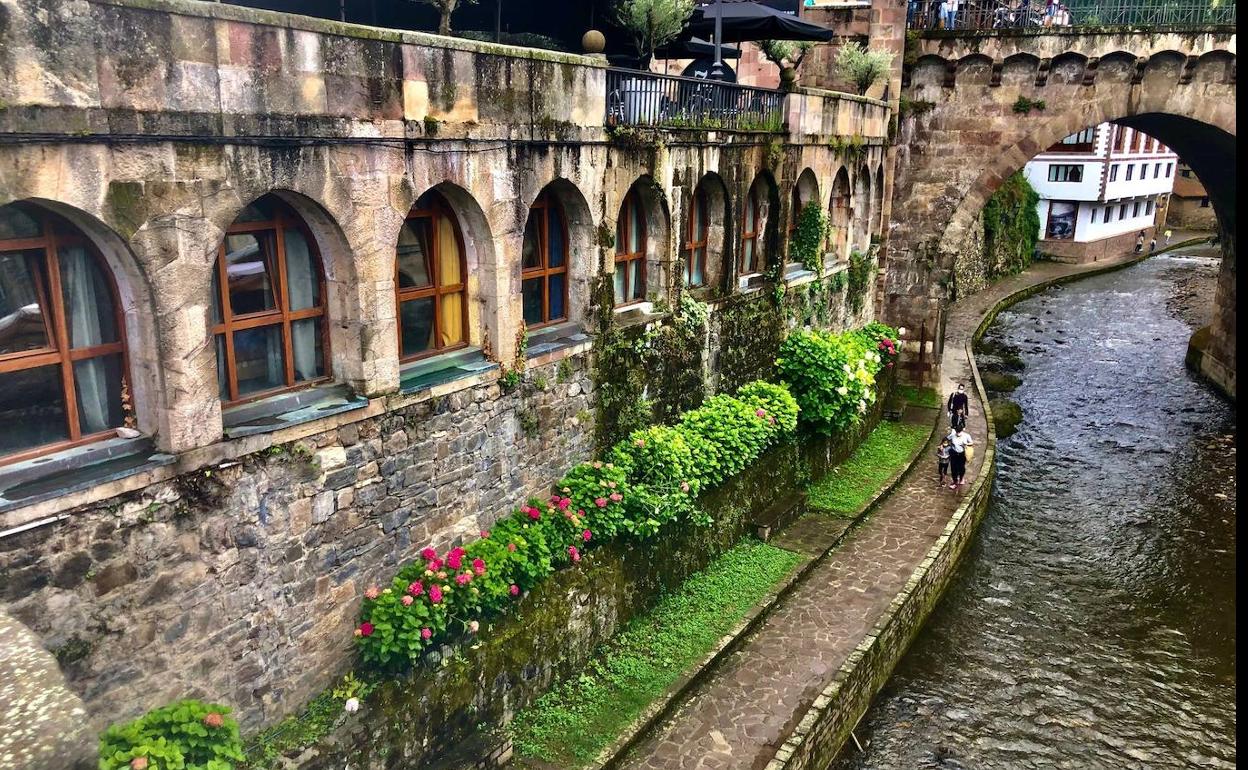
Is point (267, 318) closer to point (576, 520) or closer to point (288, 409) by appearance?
point (288, 409)

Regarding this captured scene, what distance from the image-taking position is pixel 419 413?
28.1 feet

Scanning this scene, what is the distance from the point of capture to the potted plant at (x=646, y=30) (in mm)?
11117

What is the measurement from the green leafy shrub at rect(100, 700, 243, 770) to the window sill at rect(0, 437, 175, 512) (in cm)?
172

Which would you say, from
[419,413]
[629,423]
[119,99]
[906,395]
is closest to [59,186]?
[119,99]

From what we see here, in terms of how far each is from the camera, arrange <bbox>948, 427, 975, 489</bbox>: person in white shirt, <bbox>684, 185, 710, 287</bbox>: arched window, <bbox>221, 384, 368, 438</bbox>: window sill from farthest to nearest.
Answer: <bbox>948, 427, 975, 489</bbox>: person in white shirt, <bbox>684, 185, 710, 287</bbox>: arched window, <bbox>221, 384, 368, 438</bbox>: window sill

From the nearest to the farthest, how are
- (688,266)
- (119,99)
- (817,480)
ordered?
(119,99) → (688,266) → (817,480)

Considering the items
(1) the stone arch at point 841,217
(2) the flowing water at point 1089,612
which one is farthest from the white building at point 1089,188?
(1) the stone arch at point 841,217

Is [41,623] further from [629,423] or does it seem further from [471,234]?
[629,423]

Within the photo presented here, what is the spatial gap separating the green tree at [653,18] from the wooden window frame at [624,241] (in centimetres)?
249

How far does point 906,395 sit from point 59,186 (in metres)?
18.7

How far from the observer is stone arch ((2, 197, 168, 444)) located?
6098 millimetres

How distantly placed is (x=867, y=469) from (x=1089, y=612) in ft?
14.2

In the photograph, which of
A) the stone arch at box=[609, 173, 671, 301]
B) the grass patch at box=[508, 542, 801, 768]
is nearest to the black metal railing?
the stone arch at box=[609, 173, 671, 301]

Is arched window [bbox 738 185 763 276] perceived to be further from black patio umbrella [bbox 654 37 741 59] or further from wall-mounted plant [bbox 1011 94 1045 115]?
wall-mounted plant [bbox 1011 94 1045 115]
